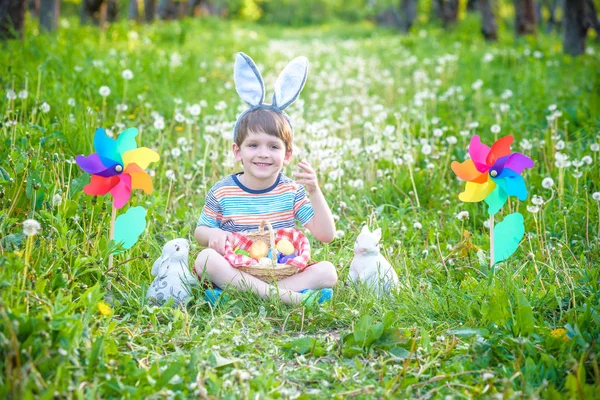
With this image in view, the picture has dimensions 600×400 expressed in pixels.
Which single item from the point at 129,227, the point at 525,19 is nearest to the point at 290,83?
the point at 129,227

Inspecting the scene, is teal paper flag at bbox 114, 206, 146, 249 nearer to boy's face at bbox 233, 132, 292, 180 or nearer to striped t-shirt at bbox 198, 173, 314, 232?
striped t-shirt at bbox 198, 173, 314, 232

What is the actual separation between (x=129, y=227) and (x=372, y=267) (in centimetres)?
117

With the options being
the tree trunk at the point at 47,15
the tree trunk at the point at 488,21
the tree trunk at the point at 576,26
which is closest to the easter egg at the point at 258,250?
the tree trunk at the point at 576,26

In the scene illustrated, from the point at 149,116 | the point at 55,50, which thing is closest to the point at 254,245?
the point at 149,116

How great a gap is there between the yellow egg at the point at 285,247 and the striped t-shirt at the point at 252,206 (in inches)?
5.2

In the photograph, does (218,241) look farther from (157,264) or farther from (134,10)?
(134,10)

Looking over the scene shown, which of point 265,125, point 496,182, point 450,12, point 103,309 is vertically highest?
point 450,12

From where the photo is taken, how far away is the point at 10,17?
791cm

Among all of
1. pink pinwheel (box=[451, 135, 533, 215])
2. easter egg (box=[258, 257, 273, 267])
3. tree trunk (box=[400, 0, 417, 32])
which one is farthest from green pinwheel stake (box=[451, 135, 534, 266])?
tree trunk (box=[400, 0, 417, 32])

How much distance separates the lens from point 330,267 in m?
3.23

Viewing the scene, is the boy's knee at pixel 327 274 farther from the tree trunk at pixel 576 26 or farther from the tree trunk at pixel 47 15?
the tree trunk at pixel 47 15

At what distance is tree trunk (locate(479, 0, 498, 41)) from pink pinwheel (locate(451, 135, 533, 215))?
11.1 meters

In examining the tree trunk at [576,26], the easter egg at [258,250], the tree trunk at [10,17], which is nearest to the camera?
the easter egg at [258,250]

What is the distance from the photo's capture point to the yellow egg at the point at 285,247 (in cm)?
328
